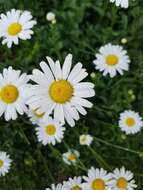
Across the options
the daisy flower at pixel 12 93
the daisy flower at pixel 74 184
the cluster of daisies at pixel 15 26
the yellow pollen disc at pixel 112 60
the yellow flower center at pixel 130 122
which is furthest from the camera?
the yellow flower center at pixel 130 122

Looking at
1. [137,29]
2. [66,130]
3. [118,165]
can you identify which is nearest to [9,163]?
[66,130]

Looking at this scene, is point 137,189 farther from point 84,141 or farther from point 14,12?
point 14,12

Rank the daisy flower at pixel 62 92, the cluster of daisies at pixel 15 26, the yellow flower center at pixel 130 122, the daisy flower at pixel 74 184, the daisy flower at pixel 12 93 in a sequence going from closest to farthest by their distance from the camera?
the daisy flower at pixel 62 92, the daisy flower at pixel 12 93, the cluster of daisies at pixel 15 26, the daisy flower at pixel 74 184, the yellow flower center at pixel 130 122

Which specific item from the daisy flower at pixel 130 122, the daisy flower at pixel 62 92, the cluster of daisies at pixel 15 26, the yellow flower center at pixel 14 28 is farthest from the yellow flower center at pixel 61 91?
the daisy flower at pixel 130 122

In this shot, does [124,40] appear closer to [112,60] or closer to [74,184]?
[112,60]

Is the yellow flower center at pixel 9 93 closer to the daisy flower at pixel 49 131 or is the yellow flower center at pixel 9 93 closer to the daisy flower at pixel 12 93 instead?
the daisy flower at pixel 12 93

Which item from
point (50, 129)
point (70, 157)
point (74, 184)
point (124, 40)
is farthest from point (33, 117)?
point (124, 40)

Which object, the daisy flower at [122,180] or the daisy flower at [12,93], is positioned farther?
the daisy flower at [122,180]

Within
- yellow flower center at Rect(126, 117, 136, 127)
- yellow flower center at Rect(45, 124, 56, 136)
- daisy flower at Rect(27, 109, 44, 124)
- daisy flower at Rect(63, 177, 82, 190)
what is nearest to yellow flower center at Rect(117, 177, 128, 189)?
daisy flower at Rect(63, 177, 82, 190)
